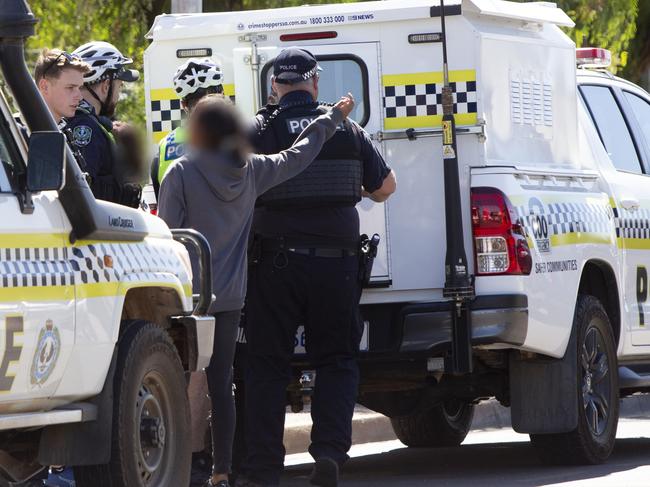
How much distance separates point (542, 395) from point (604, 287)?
4.13 ft

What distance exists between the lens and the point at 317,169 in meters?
7.77

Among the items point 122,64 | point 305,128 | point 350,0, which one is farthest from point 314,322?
point 350,0

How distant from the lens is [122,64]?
7.88 m

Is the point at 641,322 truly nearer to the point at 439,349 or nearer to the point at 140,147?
the point at 439,349

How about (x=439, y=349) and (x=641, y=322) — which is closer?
(x=439, y=349)

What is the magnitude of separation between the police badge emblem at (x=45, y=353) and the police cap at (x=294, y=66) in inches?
101

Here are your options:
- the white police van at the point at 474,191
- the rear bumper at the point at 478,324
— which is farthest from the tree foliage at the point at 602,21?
the rear bumper at the point at 478,324

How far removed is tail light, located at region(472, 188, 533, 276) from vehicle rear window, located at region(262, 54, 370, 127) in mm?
779

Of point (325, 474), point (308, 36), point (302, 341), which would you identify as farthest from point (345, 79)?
point (325, 474)

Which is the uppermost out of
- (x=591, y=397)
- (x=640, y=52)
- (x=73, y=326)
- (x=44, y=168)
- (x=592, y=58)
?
(x=640, y=52)

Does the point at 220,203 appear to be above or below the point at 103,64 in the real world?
below

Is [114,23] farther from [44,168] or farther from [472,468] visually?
[44,168]

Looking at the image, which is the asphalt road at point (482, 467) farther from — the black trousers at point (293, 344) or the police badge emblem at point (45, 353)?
the police badge emblem at point (45, 353)

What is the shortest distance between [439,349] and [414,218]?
72 cm
